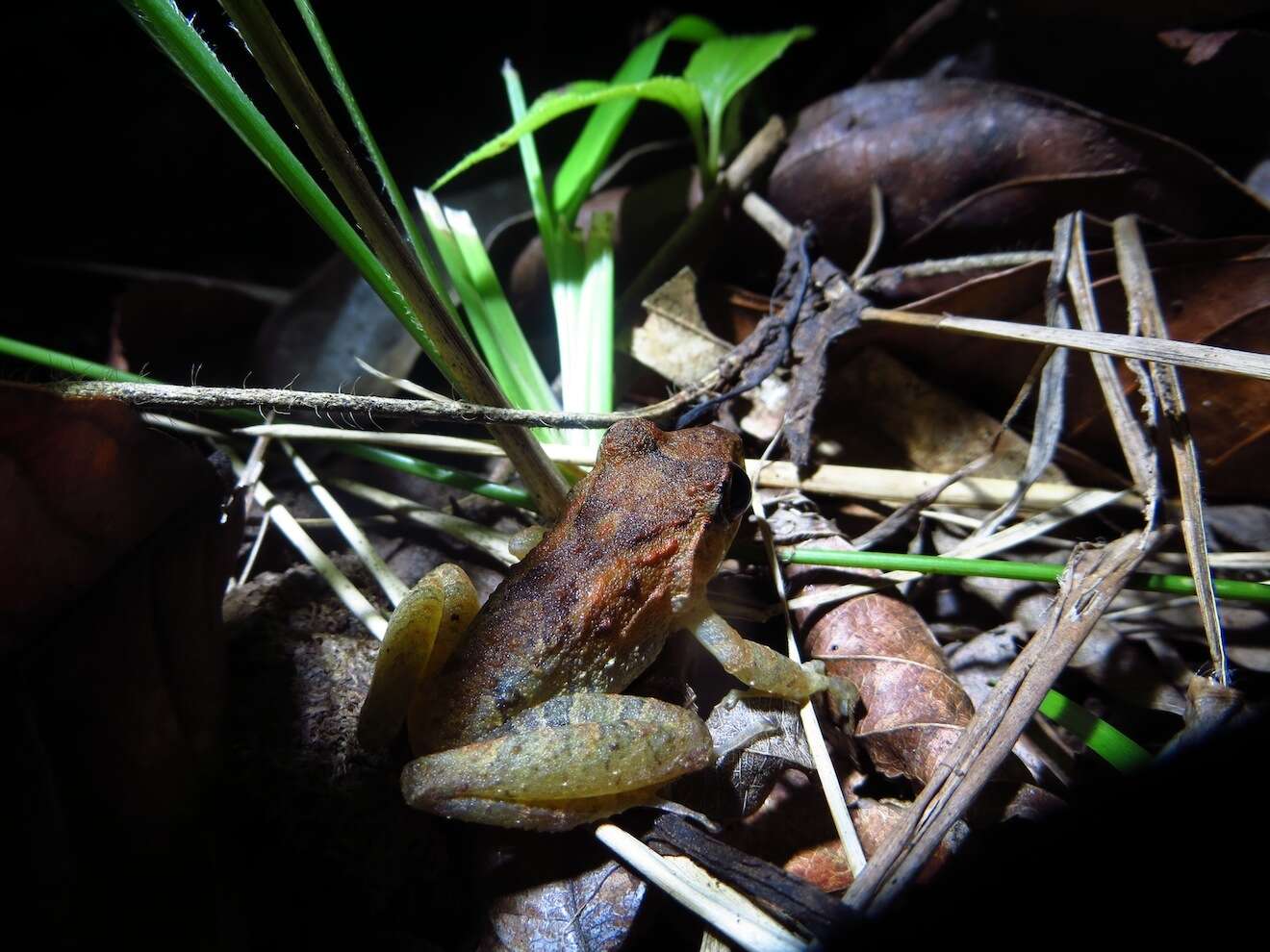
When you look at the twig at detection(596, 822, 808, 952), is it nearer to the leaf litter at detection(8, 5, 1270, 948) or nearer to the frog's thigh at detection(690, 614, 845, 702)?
the leaf litter at detection(8, 5, 1270, 948)

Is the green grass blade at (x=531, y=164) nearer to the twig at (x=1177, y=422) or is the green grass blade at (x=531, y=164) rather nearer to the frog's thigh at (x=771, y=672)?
the frog's thigh at (x=771, y=672)

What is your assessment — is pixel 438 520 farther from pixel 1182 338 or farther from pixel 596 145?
pixel 1182 338

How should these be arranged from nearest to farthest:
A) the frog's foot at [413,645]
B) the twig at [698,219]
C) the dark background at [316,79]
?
the frog's foot at [413,645] < the twig at [698,219] < the dark background at [316,79]

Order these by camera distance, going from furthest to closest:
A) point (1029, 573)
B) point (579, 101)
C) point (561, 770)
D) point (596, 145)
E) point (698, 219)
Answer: point (698, 219) < point (596, 145) < point (579, 101) < point (1029, 573) < point (561, 770)

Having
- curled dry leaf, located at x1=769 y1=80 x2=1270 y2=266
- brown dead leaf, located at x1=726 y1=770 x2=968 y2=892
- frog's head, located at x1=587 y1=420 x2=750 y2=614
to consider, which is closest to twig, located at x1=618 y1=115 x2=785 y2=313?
curled dry leaf, located at x1=769 y1=80 x2=1270 y2=266

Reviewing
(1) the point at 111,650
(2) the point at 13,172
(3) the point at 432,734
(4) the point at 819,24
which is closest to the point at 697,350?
(3) the point at 432,734

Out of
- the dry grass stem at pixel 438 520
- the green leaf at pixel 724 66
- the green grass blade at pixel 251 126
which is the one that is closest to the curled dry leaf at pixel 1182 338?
the green leaf at pixel 724 66

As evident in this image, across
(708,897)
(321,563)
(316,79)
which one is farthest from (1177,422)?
(316,79)
